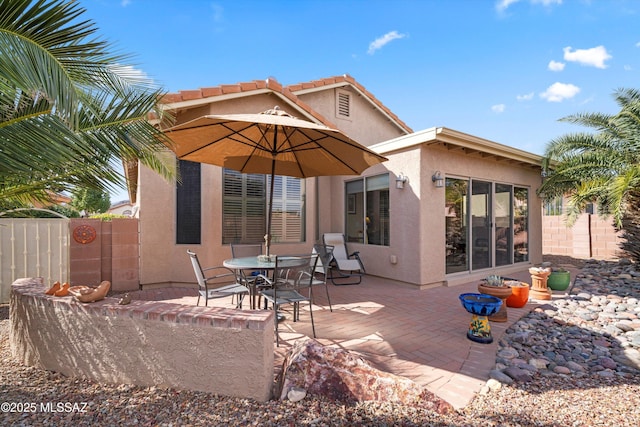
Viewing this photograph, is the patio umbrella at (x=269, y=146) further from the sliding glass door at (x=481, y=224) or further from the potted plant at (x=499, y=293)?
the sliding glass door at (x=481, y=224)

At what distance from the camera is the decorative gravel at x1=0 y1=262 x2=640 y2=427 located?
7.34 feet

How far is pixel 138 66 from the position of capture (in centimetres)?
290

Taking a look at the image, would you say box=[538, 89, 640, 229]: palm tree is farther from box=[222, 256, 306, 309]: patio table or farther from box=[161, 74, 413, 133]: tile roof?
box=[222, 256, 306, 309]: patio table

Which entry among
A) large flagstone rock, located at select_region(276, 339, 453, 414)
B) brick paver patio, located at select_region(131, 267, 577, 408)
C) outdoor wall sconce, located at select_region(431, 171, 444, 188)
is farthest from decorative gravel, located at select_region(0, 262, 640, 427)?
outdoor wall sconce, located at select_region(431, 171, 444, 188)

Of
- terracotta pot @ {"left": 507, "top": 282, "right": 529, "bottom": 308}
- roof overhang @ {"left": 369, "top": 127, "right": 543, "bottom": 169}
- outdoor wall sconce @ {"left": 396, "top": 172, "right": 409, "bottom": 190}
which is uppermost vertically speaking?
roof overhang @ {"left": 369, "top": 127, "right": 543, "bottom": 169}

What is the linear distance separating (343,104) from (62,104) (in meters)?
9.49

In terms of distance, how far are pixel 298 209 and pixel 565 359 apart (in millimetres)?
5781

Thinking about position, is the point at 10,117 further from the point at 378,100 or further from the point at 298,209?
the point at 378,100

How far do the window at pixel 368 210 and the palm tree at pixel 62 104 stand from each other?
5343 mm

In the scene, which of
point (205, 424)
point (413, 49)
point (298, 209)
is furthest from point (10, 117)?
point (413, 49)

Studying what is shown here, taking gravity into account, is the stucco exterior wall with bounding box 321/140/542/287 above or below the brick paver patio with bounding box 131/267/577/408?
above

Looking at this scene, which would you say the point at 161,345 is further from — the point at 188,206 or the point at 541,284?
the point at 541,284

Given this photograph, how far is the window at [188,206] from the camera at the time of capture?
6.62 meters

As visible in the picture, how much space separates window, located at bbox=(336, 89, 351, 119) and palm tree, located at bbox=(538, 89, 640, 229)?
6.15m
